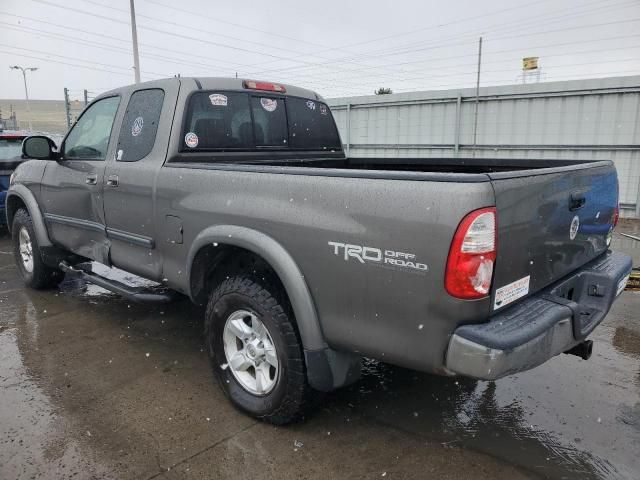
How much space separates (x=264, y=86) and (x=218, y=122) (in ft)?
1.88

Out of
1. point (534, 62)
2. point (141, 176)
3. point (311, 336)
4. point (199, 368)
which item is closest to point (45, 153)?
point (141, 176)

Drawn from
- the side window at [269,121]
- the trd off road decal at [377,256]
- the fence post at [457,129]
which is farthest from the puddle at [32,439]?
the fence post at [457,129]

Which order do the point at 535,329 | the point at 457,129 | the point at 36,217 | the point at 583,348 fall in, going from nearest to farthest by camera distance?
the point at 535,329 → the point at 583,348 → the point at 36,217 → the point at 457,129

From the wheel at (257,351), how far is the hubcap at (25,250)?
3313mm

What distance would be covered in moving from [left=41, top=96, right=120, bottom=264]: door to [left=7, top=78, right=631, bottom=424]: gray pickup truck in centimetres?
2

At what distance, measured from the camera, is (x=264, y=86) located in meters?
3.94

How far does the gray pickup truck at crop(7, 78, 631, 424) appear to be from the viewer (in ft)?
6.68

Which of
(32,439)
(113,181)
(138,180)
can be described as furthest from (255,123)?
(32,439)

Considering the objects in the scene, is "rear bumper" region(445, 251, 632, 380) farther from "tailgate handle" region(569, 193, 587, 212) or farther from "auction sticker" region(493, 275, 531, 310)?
"tailgate handle" region(569, 193, 587, 212)

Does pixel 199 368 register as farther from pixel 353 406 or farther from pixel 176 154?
pixel 176 154

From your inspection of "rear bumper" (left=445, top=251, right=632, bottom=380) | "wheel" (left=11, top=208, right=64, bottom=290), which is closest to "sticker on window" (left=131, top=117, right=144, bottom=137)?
"wheel" (left=11, top=208, right=64, bottom=290)

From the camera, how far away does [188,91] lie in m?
3.44

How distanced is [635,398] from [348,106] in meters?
11.7

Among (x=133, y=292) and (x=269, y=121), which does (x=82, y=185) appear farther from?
(x=269, y=121)
